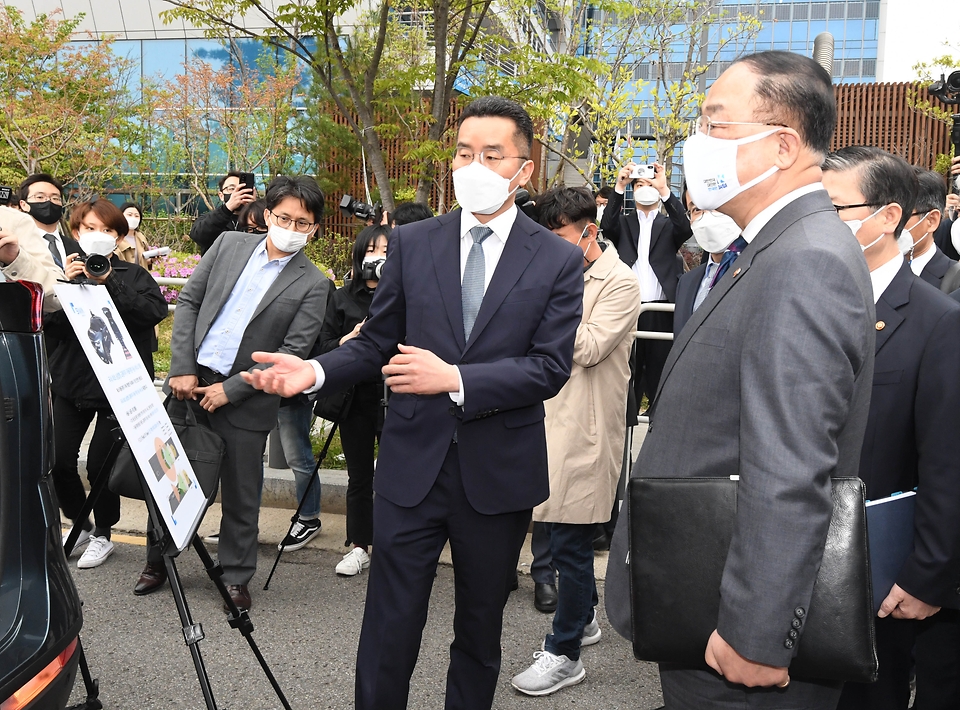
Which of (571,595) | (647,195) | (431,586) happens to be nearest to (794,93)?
(431,586)

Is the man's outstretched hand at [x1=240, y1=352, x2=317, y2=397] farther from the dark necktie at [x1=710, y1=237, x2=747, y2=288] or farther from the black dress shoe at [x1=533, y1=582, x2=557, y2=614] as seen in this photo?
the black dress shoe at [x1=533, y1=582, x2=557, y2=614]

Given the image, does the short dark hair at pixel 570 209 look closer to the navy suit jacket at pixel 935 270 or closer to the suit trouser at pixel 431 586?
the suit trouser at pixel 431 586

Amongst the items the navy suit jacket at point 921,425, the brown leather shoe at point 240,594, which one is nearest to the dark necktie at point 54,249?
the brown leather shoe at point 240,594

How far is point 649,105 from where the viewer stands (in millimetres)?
15461

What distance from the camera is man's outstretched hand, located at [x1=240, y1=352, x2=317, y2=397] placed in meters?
2.71

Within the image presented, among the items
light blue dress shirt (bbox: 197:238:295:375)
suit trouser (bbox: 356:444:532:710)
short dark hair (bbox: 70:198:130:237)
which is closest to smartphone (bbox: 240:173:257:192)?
short dark hair (bbox: 70:198:130:237)

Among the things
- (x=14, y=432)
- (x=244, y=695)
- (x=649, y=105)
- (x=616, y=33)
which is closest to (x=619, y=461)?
(x=244, y=695)

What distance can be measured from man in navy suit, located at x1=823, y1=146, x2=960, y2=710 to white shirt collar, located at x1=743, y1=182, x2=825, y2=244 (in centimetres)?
58

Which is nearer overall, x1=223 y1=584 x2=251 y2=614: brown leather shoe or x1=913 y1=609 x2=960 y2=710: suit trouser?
x1=913 y1=609 x2=960 y2=710: suit trouser

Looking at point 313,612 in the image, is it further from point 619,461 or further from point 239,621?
point 619,461

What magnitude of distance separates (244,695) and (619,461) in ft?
6.18

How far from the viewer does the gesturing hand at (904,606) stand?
2410 millimetres

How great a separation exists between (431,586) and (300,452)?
252 cm

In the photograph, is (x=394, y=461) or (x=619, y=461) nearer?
(x=394, y=461)
